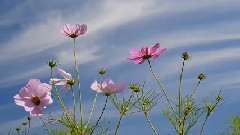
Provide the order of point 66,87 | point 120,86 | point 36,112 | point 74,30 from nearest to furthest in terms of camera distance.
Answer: point 36,112 → point 120,86 → point 66,87 → point 74,30

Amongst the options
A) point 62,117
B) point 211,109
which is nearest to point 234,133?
point 211,109

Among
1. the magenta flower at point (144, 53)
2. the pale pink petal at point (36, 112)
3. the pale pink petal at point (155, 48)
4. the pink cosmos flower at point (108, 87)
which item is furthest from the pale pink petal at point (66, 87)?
the pale pink petal at point (155, 48)

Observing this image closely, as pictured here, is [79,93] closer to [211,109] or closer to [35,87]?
[35,87]

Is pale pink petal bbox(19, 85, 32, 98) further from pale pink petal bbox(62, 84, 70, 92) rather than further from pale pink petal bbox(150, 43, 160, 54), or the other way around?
pale pink petal bbox(150, 43, 160, 54)

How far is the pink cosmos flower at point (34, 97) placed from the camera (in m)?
1.94

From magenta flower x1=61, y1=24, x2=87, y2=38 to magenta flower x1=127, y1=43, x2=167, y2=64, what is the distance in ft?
1.09

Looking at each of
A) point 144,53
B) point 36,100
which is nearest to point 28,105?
point 36,100

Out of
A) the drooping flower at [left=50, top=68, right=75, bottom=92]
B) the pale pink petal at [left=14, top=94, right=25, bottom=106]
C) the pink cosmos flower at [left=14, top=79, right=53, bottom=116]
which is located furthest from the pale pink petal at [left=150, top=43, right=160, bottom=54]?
the pale pink petal at [left=14, top=94, right=25, bottom=106]

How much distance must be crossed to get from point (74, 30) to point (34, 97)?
498 millimetres

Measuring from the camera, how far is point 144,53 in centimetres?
241

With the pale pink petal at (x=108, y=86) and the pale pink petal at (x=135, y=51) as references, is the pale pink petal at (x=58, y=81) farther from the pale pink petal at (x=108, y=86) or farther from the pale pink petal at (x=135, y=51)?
the pale pink petal at (x=135, y=51)

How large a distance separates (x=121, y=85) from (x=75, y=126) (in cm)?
31

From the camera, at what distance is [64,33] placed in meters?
2.29

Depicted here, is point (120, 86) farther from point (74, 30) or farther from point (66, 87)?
point (74, 30)
